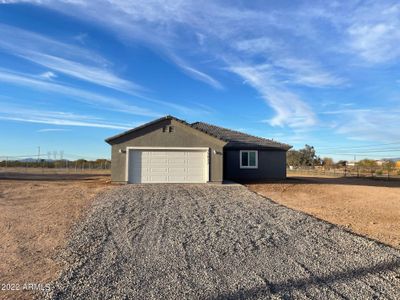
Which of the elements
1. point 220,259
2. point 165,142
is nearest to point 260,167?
point 165,142

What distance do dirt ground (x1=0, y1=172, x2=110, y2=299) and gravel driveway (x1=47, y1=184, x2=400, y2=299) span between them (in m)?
0.38

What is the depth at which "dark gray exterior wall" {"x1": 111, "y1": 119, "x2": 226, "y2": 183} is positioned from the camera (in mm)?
20062

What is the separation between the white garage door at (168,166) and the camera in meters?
20.2

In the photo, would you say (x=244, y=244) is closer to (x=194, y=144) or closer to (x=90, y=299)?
(x=90, y=299)

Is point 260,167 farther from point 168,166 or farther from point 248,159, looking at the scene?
point 168,166

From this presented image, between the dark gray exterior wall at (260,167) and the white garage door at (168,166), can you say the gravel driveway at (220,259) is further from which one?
the dark gray exterior wall at (260,167)

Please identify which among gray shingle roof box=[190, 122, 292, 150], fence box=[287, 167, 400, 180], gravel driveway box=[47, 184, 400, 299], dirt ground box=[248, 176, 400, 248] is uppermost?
gray shingle roof box=[190, 122, 292, 150]

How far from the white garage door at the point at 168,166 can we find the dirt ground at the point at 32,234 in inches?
197

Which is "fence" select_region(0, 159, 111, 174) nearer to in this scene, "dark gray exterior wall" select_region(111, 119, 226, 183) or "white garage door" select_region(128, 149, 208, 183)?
"dark gray exterior wall" select_region(111, 119, 226, 183)

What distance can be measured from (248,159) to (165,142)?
7.06 metres

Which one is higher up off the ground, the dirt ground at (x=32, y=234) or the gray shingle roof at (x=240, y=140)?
the gray shingle roof at (x=240, y=140)

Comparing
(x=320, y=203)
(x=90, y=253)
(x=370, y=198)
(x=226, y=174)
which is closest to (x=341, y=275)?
(x=90, y=253)

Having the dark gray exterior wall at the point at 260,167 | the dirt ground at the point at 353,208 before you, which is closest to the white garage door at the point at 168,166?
the dirt ground at the point at 353,208

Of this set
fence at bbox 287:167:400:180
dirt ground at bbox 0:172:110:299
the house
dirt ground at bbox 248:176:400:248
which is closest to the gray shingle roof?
the house
